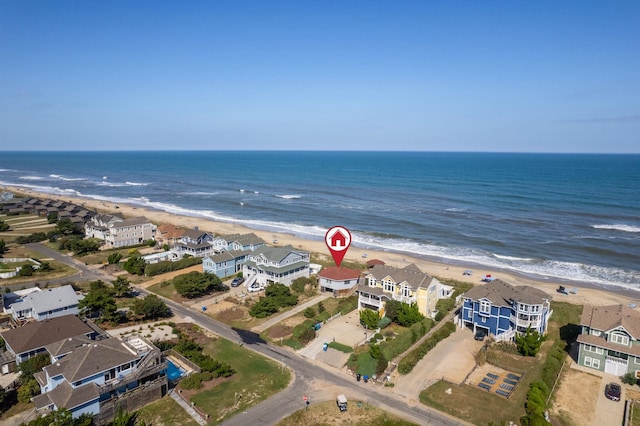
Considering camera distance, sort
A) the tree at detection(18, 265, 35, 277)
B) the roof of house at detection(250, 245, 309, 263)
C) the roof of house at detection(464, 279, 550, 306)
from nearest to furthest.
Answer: the roof of house at detection(464, 279, 550, 306)
the roof of house at detection(250, 245, 309, 263)
the tree at detection(18, 265, 35, 277)

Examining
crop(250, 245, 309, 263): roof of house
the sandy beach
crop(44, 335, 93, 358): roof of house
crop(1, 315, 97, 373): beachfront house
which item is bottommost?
the sandy beach

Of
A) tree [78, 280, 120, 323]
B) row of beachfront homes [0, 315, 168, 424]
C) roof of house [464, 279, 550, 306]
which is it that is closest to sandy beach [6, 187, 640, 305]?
roof of house [464, 279, 550, 306]

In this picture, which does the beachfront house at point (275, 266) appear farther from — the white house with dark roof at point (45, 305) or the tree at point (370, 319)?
the white house with dark roof at point (45, 305)

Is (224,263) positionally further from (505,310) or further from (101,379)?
(505,310)

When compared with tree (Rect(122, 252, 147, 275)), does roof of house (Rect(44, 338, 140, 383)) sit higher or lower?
higher

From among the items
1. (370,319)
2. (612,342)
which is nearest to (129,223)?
(370,319)

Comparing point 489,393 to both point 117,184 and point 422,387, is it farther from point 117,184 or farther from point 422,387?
point 117,184

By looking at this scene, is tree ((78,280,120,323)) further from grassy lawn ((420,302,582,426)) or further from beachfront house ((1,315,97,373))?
grassy lawn ((420,302,582,426))
